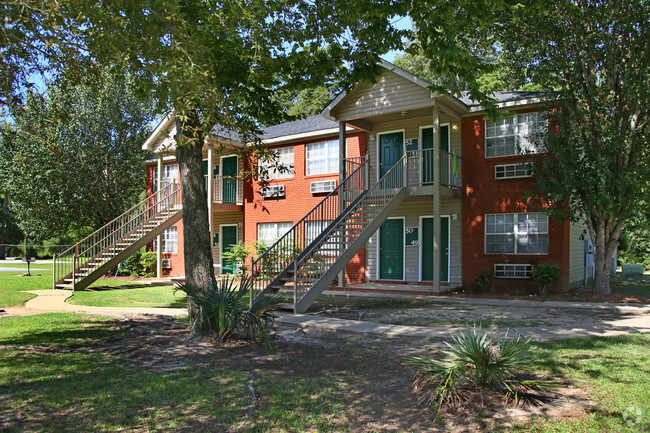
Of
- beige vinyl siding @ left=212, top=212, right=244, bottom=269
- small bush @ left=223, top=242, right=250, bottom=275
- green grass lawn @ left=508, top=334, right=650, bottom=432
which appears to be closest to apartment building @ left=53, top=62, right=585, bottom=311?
small bush @ left=223, top=242, right=250, bottom=275

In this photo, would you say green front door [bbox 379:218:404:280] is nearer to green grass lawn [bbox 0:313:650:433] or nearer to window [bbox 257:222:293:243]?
window [bbox 257:222:293:243]

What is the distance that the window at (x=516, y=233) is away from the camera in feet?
48.5

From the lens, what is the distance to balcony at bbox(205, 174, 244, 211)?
2075 cm

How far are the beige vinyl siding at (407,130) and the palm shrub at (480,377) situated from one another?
11.8 m

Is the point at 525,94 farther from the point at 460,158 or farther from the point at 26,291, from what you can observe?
the point at 26,291

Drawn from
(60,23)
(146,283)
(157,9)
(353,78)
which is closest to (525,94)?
(353,78)

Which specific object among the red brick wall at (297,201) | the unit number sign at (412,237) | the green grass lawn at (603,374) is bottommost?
the green grass lawn at (603,374)

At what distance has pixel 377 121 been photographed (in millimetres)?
17250

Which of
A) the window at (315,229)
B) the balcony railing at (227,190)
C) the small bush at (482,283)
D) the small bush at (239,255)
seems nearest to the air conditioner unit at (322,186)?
the window at (315,229)

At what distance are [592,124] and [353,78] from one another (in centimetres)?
706

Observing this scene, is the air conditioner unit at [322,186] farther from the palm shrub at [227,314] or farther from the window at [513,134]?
the palm shrub at [227,314]

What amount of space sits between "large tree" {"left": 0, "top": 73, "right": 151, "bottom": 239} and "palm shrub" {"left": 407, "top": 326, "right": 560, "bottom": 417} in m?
24.0

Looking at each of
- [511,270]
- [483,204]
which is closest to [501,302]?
[511,270]

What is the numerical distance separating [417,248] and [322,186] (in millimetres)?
4597
